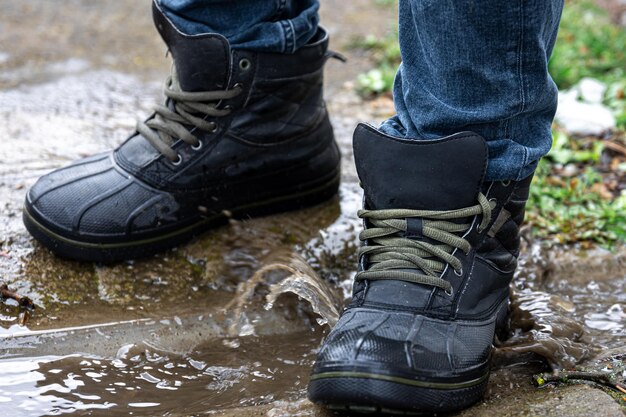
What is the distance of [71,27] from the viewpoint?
450cm

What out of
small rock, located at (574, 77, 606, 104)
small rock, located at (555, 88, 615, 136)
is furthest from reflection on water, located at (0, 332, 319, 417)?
small rock, located at (574, 77, 606, 104)

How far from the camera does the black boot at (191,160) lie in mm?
2113

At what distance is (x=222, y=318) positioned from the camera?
209 cm

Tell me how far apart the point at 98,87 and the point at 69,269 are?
5.49 feet

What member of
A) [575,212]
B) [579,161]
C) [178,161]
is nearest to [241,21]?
[178,161]

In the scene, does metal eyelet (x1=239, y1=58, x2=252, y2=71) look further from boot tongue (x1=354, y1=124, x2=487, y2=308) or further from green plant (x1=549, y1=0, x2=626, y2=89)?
green plant (x1=549, y1=0, x2=626, y2=89)

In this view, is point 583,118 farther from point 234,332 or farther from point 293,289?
point 234,332

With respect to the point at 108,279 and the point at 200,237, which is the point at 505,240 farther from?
the point at 108,279

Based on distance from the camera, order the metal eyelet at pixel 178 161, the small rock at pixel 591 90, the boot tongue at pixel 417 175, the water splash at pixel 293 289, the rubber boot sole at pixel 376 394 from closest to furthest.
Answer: the rubber boot sole at pixel 376 394
the boot tongue at pixel 417 175
the water splash at pixel 293 289
the metal eyelet at pixel 178 161
the small rock at pixel 591 90

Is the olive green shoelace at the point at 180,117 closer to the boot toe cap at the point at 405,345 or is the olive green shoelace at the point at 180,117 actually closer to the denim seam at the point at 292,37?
the denim seam at the point at 292,37

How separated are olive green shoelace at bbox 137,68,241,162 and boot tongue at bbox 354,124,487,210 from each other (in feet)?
1.77

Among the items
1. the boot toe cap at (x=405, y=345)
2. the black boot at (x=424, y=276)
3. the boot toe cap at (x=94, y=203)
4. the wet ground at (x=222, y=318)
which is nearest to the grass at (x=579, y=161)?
the wet ground at (x=222, y=318)

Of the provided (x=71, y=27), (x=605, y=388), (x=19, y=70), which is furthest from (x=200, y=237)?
(x=71, y=27)

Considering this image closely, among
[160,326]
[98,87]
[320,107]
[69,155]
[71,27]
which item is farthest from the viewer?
[71,27]
